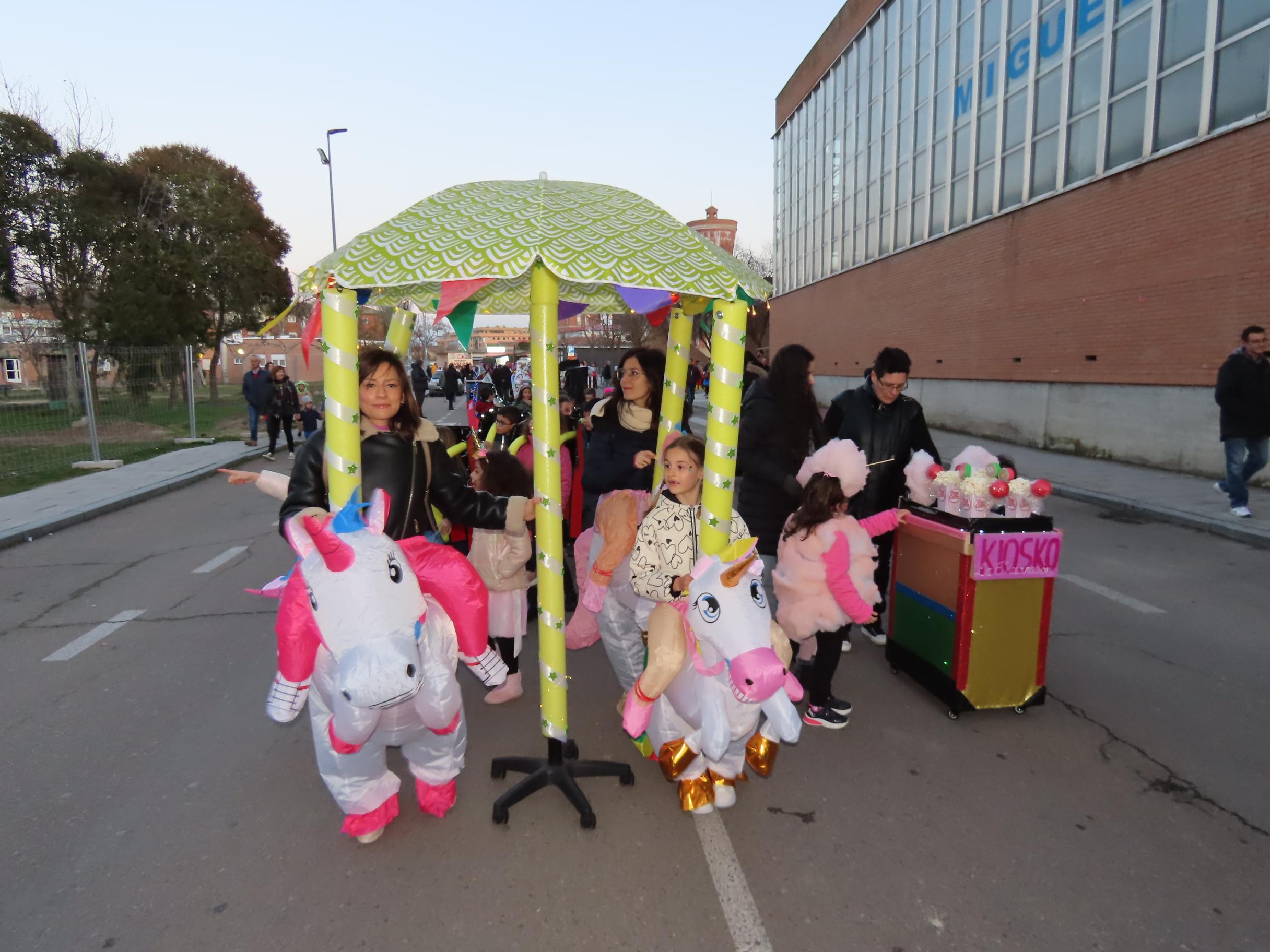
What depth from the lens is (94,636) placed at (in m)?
5.31

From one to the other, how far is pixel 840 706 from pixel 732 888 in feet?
4.71

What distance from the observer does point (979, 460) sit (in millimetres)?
3910

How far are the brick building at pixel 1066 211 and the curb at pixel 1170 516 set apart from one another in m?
2.22

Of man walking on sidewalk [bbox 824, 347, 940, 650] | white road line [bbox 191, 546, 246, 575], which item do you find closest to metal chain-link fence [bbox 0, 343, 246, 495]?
white road line [bbox 191, 546, 246, 575]

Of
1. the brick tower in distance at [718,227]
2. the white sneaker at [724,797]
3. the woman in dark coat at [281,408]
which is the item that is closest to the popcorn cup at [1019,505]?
the white sneaker at [724,797]

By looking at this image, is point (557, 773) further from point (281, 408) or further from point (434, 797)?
point (281, 408)

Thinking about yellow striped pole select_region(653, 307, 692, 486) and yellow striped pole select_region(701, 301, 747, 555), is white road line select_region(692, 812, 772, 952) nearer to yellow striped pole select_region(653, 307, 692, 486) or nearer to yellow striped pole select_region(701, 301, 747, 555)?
yellow striped pole select_region(701, 301, 747, 555)

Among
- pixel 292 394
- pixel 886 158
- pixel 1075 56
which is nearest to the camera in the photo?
pixel 1075 56

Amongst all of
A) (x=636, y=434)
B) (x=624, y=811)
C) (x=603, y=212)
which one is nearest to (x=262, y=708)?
(x=624, y=811)

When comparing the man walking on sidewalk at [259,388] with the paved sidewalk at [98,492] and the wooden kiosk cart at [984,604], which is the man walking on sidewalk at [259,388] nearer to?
the paved sidewalk at [98,492]

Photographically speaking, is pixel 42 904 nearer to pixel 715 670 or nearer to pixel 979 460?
pixel 715 670

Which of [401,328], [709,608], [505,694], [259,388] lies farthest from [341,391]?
[259,388]

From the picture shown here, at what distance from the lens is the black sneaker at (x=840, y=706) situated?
386 cm

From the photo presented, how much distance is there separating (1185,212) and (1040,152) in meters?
4.28
